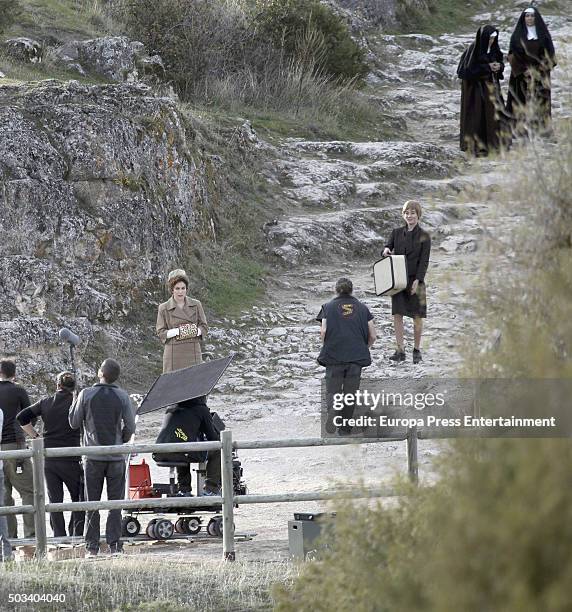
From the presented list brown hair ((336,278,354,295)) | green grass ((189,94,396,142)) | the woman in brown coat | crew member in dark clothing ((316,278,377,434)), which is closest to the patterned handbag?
the woman in brown coat

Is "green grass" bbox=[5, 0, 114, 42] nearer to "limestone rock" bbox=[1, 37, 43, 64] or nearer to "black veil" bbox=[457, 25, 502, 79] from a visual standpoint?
"limestone rock" bbox=[1, 37, 43, 64]

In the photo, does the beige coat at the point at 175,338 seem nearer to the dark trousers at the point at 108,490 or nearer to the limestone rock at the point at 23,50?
the dark trousers at the point at 108,490

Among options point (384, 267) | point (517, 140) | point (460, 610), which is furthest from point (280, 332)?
point (460, 610)

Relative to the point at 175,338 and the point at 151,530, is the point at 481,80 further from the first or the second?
the point at 151,530

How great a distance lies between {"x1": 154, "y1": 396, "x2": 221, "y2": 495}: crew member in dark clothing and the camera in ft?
30.7

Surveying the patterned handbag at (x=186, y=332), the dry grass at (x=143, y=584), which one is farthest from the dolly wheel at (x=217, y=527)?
the patterned handbag at (x=186, y=332)

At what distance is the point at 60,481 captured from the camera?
9.20 meters

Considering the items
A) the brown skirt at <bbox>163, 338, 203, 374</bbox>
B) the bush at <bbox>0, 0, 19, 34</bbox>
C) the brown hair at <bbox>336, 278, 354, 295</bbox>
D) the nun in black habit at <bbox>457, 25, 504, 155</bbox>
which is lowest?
the brown skirt at <bbox>163, 338, 203, 374</bbox>

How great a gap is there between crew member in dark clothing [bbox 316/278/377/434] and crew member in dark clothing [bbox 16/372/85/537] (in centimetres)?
221

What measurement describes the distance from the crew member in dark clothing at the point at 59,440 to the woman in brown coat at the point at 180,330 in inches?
75.7

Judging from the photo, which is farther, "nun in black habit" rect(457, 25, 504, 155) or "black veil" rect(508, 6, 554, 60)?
"black veil" rect(508, 6, 554, 60)

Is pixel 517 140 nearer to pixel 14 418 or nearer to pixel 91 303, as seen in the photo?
pixel 14 418

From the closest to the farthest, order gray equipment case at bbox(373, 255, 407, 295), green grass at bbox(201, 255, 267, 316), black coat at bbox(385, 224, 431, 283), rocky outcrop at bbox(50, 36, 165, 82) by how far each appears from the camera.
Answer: gray equipment case at bbox(373, 255, 407, 295) → black coat at bbox(385, 224, 431, 283) → green grass at bbox(201, 255, 267, 316) → rocky outcrop at bbox(50, 36, 165, 82)

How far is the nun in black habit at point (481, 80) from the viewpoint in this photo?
17.6 metres
